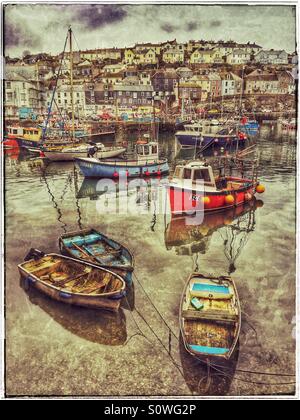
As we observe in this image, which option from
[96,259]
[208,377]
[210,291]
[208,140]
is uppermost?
[208,140]

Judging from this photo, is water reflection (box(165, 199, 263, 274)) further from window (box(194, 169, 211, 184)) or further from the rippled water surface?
window (box(194, 169, 211, 184))

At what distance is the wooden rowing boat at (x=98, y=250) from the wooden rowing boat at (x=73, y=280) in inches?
9.0

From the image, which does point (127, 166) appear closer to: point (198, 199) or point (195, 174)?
point (195, 174)

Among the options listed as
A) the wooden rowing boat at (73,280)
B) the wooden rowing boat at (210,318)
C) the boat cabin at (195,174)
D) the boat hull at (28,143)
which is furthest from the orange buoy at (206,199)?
the boat hull at (28,143)

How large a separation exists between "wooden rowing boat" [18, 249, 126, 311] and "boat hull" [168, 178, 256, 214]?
3291mm

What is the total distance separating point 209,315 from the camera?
5387mm

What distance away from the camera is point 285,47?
7.18 meters

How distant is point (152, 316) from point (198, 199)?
4010 mm

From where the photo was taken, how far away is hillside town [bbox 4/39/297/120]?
781 centimetres

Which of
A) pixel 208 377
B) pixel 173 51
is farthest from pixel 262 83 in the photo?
pixel 208 377

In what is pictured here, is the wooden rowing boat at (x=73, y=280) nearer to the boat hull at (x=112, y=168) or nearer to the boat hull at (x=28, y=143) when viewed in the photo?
the boat hull at (x=112, y=168)

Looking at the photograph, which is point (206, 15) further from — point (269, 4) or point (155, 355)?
point (155, 355)

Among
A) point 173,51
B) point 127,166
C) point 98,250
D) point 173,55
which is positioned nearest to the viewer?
point 98,250
